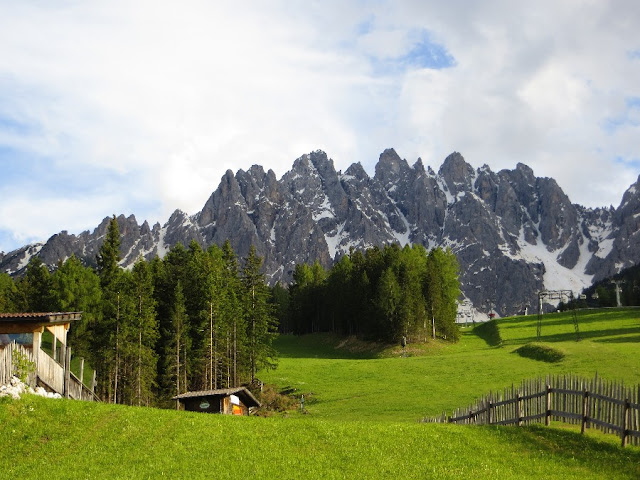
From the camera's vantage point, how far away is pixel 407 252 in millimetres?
106562

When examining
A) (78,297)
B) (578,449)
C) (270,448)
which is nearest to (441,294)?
(78,297)

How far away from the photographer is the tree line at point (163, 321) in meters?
56.5

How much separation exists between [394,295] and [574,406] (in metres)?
69.7

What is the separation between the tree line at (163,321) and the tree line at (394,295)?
84.2ft

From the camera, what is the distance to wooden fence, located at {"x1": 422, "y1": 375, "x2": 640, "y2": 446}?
74.9ft

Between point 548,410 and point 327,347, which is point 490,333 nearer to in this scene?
point 327,347

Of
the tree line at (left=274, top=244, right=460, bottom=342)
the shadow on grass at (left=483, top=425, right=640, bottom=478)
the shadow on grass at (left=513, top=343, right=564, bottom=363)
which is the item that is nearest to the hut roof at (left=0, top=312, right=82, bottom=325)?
the shadow on grass at (left=483, top=425, right=640, bottom=478)

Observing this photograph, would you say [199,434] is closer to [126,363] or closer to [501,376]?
[126,363]

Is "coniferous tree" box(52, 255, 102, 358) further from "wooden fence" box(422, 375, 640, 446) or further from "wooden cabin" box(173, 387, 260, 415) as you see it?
"wooden fence" box(422, 375, 640, 446)

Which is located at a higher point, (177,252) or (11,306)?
(177,252)

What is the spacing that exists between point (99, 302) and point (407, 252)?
182 ft

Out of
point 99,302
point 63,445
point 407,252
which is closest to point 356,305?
point 407,252

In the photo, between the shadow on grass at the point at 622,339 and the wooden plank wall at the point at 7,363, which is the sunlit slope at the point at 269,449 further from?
the shadow on grass at the point at 622,339

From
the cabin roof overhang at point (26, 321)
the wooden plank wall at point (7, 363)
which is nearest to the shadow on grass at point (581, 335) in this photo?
the cabin roof overhang at point (26, 321)
